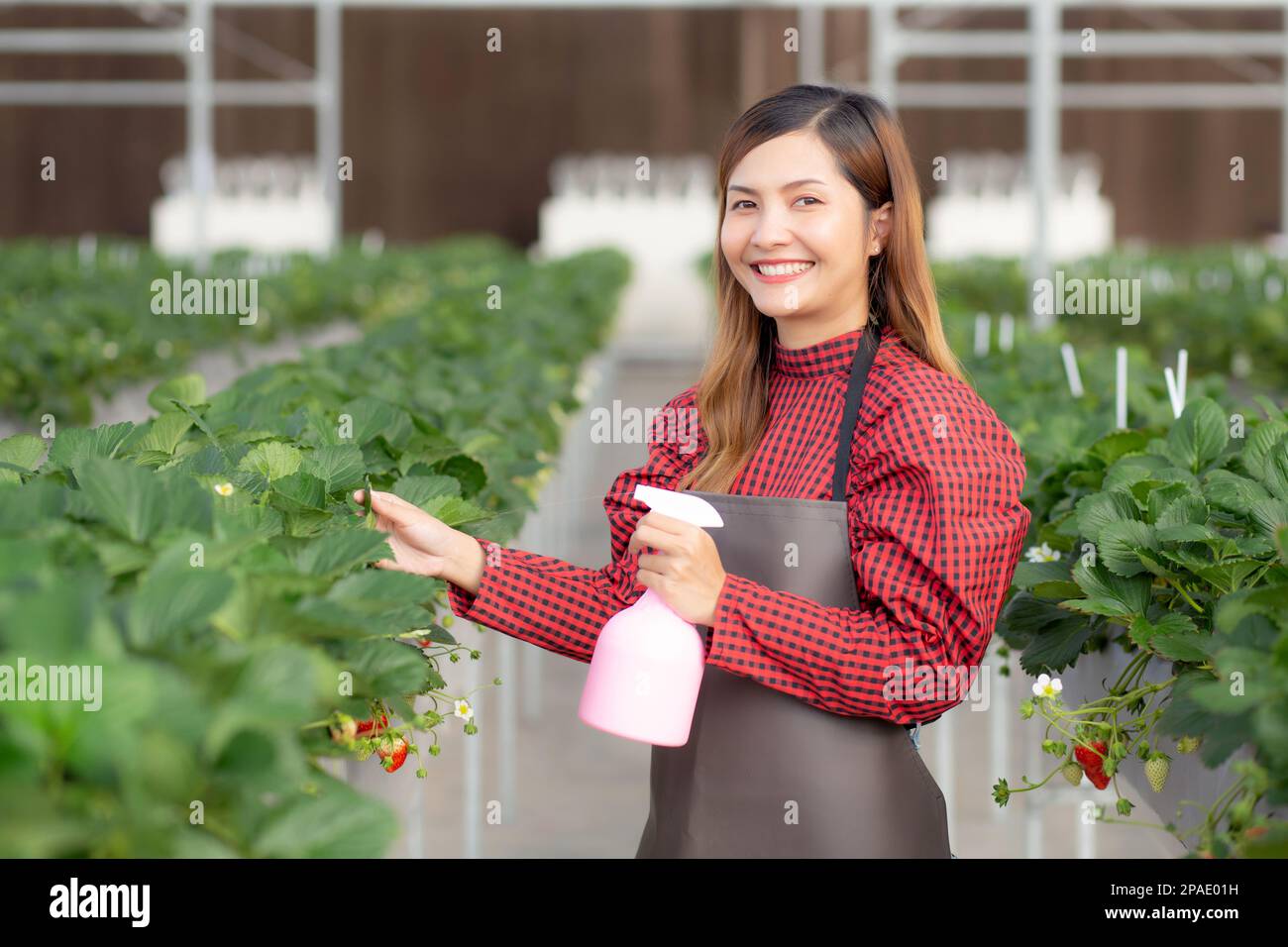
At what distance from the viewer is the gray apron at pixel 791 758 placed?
149 cm

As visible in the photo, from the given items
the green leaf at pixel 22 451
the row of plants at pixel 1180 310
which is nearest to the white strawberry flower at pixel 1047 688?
the green leaf at pixel 22 451

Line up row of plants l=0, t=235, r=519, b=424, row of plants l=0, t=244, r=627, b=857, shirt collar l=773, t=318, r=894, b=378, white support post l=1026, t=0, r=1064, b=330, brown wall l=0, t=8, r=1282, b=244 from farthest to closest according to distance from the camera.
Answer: brown wall l=0, t=8, r=1282, b=244
white support post l=1026, t=0, r=1064, b=330
row of plants l=0, t=235, r=519, b=424
shirt collar l=773, t=318, r=894, b=378
row of plants l=0, t=244, r=627, b=857

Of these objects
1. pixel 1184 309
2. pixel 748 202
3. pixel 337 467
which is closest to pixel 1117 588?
pixel 748 202

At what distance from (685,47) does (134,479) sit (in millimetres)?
19950

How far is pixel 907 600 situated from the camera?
1.45 metres

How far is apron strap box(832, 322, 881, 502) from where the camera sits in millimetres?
1552

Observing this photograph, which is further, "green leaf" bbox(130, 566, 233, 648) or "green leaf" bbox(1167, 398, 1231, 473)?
"green leaf" bbox(1167, 398, 1231, 473)

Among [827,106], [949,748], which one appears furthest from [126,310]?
[827,106]

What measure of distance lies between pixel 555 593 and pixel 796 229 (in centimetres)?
45

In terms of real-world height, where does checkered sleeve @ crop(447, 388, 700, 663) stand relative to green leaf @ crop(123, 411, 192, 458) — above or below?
below

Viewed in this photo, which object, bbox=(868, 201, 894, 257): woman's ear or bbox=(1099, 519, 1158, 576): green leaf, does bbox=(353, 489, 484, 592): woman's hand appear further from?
bbox=(1099, 519, 1158, 576): green leaf

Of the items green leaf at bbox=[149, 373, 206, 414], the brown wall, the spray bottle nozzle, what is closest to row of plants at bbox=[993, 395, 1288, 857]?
the spray bottle nozzle

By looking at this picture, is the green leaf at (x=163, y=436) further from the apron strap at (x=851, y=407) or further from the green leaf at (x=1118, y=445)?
the green leaf at (x=1118, y=445)
